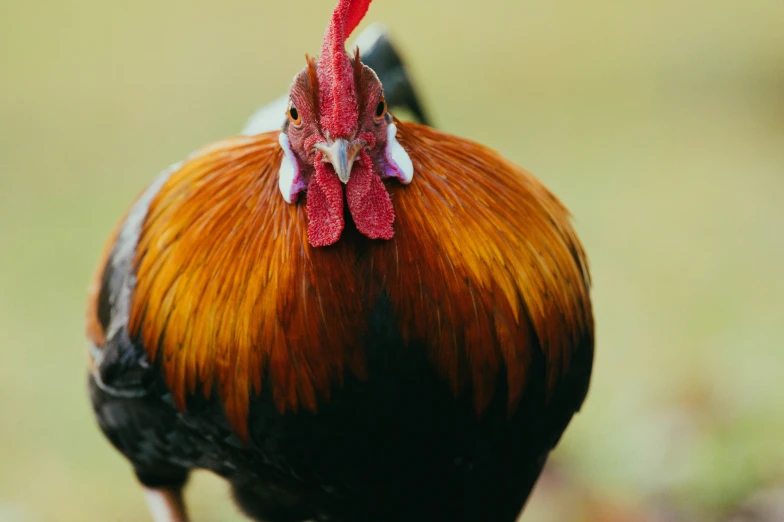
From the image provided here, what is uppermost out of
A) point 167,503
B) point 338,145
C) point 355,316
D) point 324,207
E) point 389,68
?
point 389,68

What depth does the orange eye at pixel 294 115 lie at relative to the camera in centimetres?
133

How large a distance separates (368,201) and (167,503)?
3.75ft

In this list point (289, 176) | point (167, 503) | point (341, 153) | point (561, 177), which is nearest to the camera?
point (341, 153)

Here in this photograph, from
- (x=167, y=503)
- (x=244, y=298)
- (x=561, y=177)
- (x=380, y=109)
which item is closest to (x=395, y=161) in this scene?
(x=380, y=109)

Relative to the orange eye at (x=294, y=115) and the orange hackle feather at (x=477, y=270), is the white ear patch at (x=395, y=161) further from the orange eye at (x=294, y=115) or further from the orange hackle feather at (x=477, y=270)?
the orange eye at (x=294, y=115)

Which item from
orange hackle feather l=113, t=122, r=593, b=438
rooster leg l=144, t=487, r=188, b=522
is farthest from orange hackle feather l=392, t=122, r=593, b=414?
rooster leg l=144, t=487, r=188, b=522

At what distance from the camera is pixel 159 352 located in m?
1.60

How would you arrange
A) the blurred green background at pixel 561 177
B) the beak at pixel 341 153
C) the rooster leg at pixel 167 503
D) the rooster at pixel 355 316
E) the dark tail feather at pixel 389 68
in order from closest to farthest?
the beak at pixel 341 153
the rooster at pixel 355 316
the rooster leg at pixel 167 503
the dark tail feather at pixel 389 68
the blurred green background at pixel 561 177

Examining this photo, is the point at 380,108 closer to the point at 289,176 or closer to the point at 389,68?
the point at 289,176

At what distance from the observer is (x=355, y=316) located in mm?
1392

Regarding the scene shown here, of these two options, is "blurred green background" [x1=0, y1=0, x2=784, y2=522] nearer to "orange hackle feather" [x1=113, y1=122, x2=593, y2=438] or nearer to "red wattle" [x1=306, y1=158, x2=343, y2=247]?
"orange hackle feather" [x1=113, y1=122, x2=593, y2=438]

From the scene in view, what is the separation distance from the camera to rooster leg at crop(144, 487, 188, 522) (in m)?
2.04

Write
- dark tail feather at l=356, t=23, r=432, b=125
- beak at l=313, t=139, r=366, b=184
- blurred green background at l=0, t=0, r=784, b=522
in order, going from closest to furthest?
beak at l=313, t=139, r=366, b=184, dark tail feather at l=356, t=23, r=432, b=125, blurred green background at l=0, t=0, r=784, b=522

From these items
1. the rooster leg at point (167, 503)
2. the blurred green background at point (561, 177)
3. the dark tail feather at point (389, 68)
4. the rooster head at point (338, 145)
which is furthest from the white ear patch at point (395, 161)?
the blurred green background at point (561, 177)
